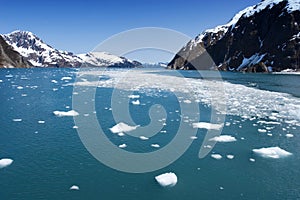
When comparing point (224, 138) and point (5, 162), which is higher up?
point (5, 162)

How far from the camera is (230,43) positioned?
138 m

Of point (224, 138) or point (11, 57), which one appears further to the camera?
point (11, 57)

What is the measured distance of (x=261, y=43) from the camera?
11812 cm

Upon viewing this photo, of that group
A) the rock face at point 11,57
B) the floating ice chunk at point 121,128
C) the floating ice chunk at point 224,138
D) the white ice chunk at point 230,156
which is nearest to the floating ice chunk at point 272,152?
the white ice chunk at point 230,156

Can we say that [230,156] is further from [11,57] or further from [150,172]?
[11,57]

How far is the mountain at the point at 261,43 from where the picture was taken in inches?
3955

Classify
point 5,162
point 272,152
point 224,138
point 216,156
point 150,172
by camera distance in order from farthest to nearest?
point 224,138
point 272,152
point 216,156
point 5,162
point 150,172

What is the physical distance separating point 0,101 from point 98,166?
16.2 metres

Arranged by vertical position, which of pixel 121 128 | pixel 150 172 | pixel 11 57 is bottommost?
pixel 150 172

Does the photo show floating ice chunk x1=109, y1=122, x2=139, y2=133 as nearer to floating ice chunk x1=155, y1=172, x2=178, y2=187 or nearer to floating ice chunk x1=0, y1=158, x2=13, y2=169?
floating ice chunk x1=0, y1=158, x2=13, y2=169

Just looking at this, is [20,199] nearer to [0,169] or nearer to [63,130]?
[0,169]

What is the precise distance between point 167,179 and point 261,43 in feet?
Answer: 404

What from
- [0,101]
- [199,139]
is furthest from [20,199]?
[0,101]

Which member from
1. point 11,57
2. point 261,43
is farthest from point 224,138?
point 11,57
